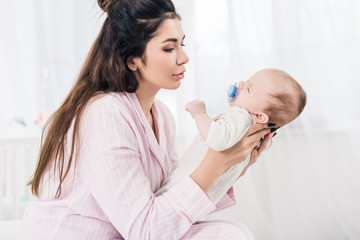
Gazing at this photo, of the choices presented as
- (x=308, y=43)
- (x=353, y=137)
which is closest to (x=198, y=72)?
(x=308, y=43)

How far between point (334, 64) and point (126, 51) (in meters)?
1.84

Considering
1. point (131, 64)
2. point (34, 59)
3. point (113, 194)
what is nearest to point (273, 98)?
point (131, 64)

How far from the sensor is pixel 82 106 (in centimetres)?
122

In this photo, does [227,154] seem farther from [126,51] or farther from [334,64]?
[334,64]

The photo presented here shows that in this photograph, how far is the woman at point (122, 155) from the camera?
113cm

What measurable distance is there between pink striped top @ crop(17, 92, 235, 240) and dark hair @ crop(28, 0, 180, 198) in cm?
4

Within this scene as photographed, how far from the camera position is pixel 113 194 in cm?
112

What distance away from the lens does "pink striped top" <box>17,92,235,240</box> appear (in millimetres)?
1125

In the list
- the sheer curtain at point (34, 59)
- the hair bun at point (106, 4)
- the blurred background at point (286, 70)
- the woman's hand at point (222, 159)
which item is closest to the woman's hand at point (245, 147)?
the woman's hand at point (222, 159)

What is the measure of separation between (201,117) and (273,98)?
24 cm

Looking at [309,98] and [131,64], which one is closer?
[131,64]

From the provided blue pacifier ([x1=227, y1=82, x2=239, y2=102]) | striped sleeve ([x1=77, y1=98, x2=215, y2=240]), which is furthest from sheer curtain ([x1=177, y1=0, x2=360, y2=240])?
striped sleeve ([x1=77, y1=98, x2=215, y2=240])

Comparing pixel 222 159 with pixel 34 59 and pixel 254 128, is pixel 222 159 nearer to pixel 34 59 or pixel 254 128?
pixel 254 128

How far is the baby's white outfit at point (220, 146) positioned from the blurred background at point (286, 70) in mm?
1224
